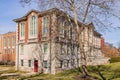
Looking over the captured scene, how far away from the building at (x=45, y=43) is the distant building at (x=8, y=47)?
1082 inches

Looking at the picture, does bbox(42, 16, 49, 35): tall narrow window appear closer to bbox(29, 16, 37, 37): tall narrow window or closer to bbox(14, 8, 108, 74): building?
bbox(14, 8, 108, 74): building

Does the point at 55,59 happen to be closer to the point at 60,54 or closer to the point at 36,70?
the point at 60,54

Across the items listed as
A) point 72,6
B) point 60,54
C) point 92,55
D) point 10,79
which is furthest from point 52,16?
point 92,55

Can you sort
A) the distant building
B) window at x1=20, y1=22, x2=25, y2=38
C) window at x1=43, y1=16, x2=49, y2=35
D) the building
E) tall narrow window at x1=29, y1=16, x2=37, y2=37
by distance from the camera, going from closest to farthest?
the building, window at x1=43, y1=16, x2=49, y2=35, tall narrow window at x1=29, y1=16, x2=37, y2=37, window at x1=20, y1=22, x2=25, y2=38, the distant building

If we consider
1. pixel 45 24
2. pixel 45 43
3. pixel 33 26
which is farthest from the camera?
pixel 33 26

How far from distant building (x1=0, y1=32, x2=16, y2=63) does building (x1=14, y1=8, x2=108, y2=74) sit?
27473 millimetres

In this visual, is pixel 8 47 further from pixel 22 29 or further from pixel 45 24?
pixel 45 24

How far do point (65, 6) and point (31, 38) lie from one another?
18.0m

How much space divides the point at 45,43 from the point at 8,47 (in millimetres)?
39000

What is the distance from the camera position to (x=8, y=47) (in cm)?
8038

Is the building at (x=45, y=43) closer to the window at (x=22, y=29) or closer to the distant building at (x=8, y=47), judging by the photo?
the window at (x=22, y=29)

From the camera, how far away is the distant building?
78062mm

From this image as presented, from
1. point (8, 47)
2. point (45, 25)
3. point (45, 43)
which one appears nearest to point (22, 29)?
point (45, 25)

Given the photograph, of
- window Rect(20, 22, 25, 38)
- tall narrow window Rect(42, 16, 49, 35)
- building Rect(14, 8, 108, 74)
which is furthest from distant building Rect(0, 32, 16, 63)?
tall narrow window Rect(42, 16, 49, 35)
